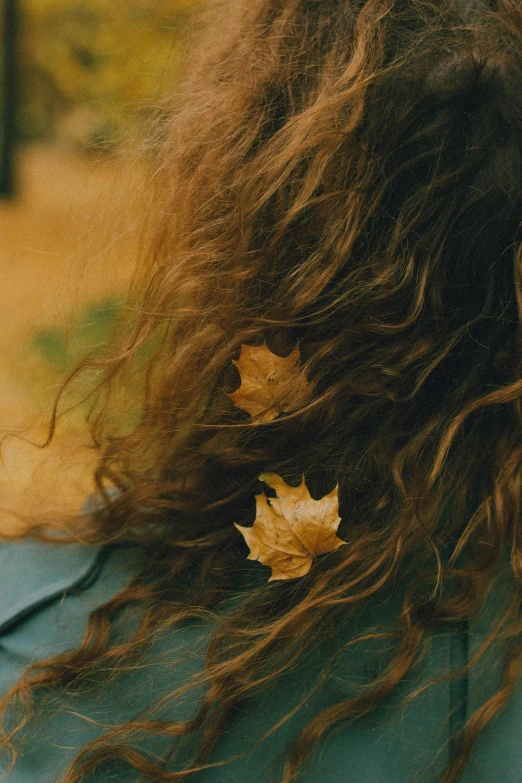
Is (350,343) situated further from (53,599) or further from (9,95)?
(9,95)

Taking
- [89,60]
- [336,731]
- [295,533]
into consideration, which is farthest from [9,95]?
[336,731]

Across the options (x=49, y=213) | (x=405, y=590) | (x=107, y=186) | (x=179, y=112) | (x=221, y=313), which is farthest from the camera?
(x=49, y=213)

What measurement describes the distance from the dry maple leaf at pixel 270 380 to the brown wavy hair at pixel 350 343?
0.02m

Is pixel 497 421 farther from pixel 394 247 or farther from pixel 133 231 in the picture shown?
pixel 133 231

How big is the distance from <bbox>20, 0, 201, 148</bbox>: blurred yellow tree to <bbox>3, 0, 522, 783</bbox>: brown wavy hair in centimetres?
248

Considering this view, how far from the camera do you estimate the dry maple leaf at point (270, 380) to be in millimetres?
1173

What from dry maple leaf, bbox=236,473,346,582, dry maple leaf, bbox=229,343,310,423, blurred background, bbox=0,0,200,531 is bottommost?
blurred background, bbox=0,0,200,531

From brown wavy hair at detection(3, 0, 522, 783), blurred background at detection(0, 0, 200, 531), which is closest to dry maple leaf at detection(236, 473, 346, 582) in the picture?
brown wavy hair at detection(3, 0, 522, 783)

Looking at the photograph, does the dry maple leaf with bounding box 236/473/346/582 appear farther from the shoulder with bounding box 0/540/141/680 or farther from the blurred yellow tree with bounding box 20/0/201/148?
the blurred yellow tree with bounding box 20/0/201/148

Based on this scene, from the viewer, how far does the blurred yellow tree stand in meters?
3.79

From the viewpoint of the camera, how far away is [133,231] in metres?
1.52

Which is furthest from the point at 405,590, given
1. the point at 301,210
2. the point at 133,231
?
the point at 133,231

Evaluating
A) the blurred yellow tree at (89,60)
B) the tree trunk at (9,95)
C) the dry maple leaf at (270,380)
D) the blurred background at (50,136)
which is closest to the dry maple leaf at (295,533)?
the dry maple leaf at (270,380)

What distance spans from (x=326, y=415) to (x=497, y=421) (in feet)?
0.85
